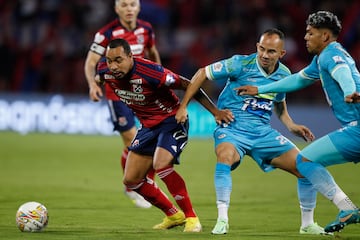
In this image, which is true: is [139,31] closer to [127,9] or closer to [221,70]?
[127,9]

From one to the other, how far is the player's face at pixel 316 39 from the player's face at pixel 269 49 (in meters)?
0.61

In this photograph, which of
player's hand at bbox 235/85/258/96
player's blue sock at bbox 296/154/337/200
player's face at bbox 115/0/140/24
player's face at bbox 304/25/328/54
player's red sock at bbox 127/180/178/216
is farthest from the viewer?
player's face at bbox 115/0/140/24

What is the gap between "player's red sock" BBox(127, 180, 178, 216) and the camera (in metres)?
8.08

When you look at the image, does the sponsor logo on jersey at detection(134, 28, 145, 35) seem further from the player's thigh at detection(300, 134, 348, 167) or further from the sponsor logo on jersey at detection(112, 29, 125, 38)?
the player's thigh at detection(300, 134, 348, 167)

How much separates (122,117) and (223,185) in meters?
3.74

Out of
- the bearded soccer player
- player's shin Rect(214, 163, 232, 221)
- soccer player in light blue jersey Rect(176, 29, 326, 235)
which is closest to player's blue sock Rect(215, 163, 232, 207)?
player's shin Rect(214, 163, 232, 221)

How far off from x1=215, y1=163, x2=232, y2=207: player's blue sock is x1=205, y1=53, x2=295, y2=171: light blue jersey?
38cm

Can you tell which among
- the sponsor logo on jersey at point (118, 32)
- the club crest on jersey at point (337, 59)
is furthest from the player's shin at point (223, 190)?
the sponsor logo on jersey at point (118, 32)

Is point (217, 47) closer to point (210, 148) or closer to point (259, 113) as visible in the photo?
point (210, 148)

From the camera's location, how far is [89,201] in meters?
10.3

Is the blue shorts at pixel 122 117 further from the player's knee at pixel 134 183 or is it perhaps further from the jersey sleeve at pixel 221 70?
the jersey sleeve at pixel 221 70

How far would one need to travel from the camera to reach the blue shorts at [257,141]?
7820mm

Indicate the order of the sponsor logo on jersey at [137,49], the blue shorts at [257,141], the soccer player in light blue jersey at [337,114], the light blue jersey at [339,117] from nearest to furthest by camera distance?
1. the soccer player in light blue jersey at [337,114]
2. the light blue jersey at [339,117]
3. the blue shorts at [257,141]
4. the sponsor logo on jersey at [137,49]

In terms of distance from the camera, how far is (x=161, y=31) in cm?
2148
